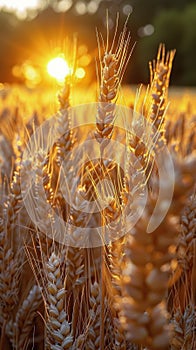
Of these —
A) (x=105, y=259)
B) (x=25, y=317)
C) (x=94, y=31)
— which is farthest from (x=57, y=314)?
(x=94, y=31)

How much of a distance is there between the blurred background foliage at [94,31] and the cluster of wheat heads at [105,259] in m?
27.8

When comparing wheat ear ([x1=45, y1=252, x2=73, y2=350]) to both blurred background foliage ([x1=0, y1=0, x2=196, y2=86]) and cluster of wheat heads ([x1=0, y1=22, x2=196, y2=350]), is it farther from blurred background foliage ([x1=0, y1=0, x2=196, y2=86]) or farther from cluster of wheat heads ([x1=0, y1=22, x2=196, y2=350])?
blurred background foliage ([x1=0, y1=0, x2=196, y2=86])

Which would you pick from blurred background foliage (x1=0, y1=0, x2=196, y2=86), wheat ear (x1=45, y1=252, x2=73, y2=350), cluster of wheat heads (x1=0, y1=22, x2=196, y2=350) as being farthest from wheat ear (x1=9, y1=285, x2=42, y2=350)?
blurred background foliage (x1=0, y1=0, x2=196, y2=86)

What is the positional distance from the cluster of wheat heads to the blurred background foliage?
91.2 feet

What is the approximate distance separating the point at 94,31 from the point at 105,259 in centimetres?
3275

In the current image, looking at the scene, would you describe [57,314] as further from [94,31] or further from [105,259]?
[94,31]

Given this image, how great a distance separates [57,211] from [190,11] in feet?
109

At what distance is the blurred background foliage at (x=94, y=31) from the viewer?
31.1 metres

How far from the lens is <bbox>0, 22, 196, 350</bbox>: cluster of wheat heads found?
31.6 inches

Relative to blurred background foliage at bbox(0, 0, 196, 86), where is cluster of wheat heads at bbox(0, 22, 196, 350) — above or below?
below

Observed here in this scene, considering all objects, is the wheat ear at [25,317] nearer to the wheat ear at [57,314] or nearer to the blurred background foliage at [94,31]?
the wheat ear at [57,314]

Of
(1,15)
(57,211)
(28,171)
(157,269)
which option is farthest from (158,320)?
(1,15)

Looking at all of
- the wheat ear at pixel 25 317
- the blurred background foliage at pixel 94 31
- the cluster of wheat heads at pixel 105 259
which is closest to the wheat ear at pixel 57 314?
the cluster of wheat heads at pixel 105 259

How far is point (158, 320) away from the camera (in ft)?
2.72
